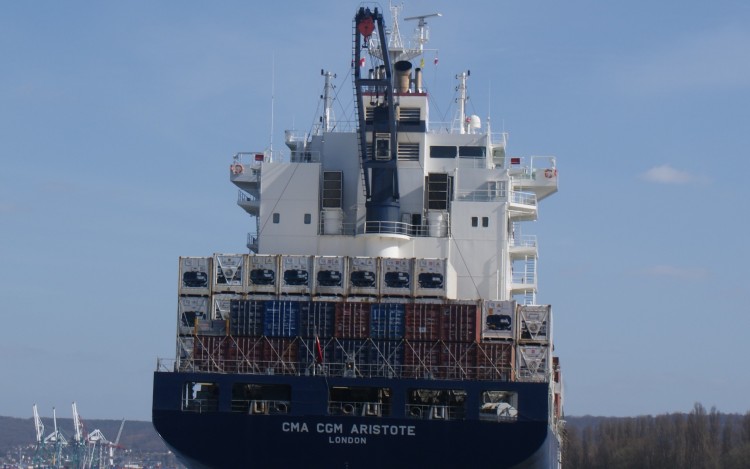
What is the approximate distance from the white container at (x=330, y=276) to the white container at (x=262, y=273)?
138 cm

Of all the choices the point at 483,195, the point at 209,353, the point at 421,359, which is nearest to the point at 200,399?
the point at 209,353

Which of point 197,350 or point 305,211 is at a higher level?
point 305,211

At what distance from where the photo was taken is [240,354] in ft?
136

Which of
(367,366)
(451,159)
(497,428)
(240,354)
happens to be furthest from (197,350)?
(451,159)

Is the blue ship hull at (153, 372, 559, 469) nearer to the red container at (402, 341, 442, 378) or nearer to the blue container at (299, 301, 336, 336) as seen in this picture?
the red container at (402, 341, 442, 378)

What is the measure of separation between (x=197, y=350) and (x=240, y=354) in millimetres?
1416

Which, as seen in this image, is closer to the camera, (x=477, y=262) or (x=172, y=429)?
(x=172, y=429)

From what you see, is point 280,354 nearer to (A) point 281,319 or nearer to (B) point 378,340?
(A) point 281,319

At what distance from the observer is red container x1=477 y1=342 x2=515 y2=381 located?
4088 centimetres

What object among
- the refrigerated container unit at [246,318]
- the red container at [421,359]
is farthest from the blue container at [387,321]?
the refrigerated container unit at [246,318]

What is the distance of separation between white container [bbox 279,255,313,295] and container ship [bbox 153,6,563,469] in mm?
47

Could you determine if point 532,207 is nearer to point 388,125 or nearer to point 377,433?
point 388,125

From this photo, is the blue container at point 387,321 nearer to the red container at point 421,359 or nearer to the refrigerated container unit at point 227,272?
the red container at point 421,359

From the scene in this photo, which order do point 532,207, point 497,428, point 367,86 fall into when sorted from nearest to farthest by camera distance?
point 497,428
point 367,86
point 532,207
